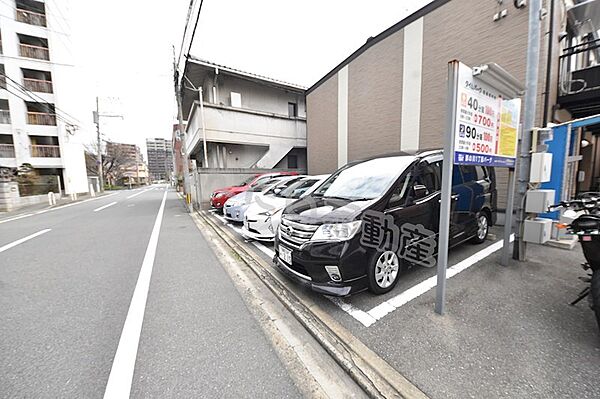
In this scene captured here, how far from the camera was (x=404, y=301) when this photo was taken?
2.61 m

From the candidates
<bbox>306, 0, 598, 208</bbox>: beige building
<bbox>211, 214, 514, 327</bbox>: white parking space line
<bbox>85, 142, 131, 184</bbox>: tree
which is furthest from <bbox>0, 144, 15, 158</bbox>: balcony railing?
<bbox>211, 214, 514, 327</bbox>: white parking space line

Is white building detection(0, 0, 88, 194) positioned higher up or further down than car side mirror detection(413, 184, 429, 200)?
higher up

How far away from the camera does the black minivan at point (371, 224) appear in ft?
8.11

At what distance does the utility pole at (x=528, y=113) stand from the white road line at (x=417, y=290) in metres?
0.51

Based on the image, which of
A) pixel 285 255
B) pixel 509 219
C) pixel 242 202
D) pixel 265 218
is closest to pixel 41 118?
pixel 242 202

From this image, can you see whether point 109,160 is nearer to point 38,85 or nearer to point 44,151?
point 44,151

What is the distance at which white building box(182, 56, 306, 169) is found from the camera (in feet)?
36.8

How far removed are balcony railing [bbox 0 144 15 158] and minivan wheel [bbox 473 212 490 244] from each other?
89.4 ft

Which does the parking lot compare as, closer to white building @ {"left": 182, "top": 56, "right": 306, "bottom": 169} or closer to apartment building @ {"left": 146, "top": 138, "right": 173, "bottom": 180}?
white building @ {"left": 182, "top": 56, "right": 306, "bottom": 169}

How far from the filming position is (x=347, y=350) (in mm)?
1958

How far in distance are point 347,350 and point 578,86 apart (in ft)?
27.4

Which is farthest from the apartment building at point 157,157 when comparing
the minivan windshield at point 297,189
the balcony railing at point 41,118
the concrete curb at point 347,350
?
the concrete curb at point 347,350

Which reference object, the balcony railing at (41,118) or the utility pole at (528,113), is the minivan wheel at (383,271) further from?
the balcony railing at (41,118)

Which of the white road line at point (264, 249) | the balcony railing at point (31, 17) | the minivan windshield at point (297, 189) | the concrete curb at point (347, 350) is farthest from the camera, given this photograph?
the balcony railing at point (31, 17)
